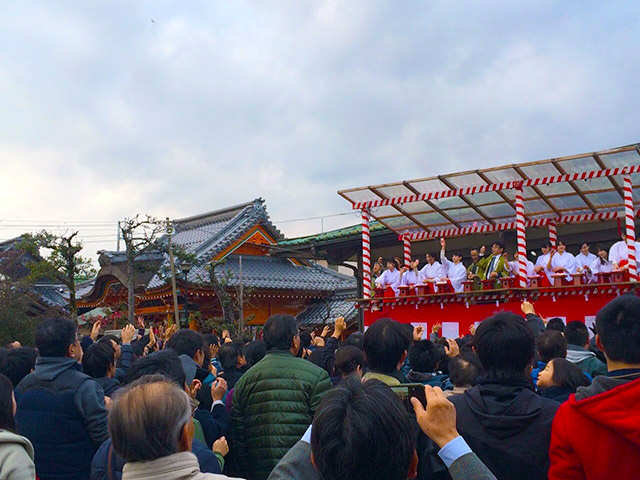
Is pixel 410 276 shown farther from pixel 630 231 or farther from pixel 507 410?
pixel 507 410

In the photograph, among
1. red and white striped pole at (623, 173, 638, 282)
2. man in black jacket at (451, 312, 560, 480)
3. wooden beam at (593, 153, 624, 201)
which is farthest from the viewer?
red and white striped pole at (623, 173, 638, 282)

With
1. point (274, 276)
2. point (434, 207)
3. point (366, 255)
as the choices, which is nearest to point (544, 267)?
point (434, 207)

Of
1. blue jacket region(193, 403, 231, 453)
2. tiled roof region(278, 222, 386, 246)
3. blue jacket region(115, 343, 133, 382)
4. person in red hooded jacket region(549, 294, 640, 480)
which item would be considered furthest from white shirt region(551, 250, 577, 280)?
person in red hooded jacket region(549, 294, 640, 480)

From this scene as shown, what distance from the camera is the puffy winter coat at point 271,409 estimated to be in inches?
149

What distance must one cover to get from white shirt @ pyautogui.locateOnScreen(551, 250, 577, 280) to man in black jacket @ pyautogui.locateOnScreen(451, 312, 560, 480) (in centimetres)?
1060

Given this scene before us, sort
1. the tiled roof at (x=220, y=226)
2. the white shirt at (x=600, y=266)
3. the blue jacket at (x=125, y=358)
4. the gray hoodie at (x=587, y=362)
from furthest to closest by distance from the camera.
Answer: the tiled roof at (x=220, y=226)
the white shirt at (x=600, y=266)
the blue jacket at (x=125, y=358)
the gray hoodie at (x=587, y=362)

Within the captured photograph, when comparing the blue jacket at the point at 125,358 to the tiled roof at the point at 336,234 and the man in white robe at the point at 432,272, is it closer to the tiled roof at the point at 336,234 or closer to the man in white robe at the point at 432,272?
the man in white robe at the point at 432,272

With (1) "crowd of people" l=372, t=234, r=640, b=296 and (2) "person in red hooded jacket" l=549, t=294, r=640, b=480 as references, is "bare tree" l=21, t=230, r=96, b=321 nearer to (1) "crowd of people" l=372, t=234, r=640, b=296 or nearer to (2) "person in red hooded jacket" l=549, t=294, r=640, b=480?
(1) "crowd of people" l=372, t=234, r=640, b=296

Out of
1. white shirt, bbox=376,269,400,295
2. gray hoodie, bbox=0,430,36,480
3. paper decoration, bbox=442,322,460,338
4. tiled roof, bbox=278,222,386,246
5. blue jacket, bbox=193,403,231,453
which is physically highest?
tiled roof, bbox=278,222,386,246

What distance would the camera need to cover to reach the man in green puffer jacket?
379cm

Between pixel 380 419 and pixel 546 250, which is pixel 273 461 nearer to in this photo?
pixel 380 419

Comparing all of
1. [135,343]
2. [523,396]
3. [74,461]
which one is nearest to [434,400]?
[523,396]

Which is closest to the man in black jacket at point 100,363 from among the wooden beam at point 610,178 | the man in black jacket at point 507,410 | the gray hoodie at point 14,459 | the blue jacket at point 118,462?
the blue jacket at point 118,462

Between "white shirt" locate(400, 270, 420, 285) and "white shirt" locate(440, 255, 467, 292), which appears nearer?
"white shirt" locate(440, 255, 467, 292)
